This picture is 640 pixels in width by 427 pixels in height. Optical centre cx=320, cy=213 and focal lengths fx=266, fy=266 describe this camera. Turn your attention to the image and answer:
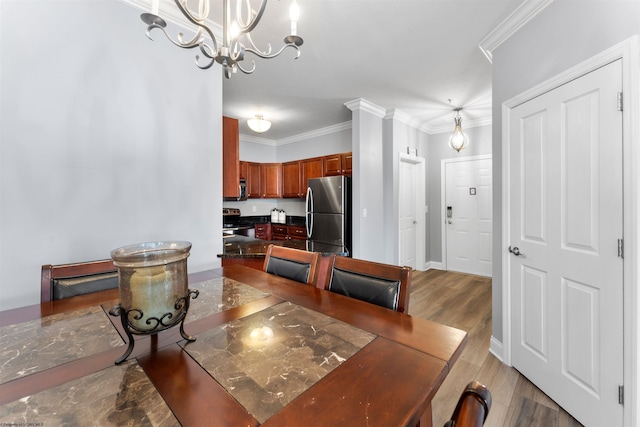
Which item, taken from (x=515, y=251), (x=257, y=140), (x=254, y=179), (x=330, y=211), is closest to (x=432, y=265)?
(x=330, y=211)

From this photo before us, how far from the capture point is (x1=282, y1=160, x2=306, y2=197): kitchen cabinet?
5.04 metres

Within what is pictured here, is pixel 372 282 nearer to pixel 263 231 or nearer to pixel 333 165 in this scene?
pixel 333 165

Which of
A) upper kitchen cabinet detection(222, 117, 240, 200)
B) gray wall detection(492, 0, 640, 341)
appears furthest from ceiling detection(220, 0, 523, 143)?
upper kitchen cabinet detection(222, 117, 240, 200)

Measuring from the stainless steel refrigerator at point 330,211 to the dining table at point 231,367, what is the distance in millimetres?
2762

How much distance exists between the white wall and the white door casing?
319cm

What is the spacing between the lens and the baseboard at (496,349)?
2.13m

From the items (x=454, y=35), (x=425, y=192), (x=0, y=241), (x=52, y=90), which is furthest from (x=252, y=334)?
(x=425, y=192)

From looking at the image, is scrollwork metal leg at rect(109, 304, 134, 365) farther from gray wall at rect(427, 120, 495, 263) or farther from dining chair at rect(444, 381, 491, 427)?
gray wall at rect(427, 120, 495, 263)

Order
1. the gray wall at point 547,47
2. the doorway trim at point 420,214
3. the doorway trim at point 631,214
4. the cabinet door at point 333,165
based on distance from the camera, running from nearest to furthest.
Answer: the doorway trim at point 631,214 → the gray wall at point 547,47 → the cabinet door at point 333,165 → the doorway trim at point 420,214

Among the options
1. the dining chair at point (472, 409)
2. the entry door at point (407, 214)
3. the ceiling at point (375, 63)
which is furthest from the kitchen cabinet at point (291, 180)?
the dining chair at point (472, 409)

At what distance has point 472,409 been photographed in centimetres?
43

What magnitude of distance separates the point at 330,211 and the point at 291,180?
1486 mm

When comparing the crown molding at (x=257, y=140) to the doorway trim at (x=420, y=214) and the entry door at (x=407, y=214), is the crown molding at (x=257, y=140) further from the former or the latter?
the doorway trim at (x=420, y=214)

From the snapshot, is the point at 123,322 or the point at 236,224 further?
the point at 236,224
